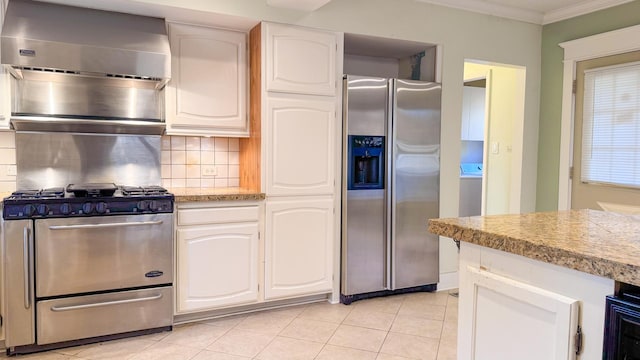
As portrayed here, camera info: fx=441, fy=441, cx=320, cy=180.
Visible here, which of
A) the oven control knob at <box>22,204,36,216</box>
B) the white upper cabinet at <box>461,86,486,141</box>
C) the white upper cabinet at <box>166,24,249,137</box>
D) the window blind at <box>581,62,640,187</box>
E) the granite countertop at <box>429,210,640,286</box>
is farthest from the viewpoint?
the white upper cabinet at <box>461,86,486,141</box>

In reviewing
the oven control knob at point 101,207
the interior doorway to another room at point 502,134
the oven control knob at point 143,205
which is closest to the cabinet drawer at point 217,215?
the oven control knob at point 143,205

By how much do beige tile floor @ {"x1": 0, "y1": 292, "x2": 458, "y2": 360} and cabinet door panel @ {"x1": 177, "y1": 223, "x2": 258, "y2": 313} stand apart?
0.59 feet

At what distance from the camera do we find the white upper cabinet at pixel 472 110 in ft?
18.5

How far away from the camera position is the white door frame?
3705 mm

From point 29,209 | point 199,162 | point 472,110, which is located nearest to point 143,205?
point 29,209

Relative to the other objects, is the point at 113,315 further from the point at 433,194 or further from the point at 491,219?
the point at 433,194

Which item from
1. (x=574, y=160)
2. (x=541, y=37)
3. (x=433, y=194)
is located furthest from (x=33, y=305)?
(x=541, y=37)

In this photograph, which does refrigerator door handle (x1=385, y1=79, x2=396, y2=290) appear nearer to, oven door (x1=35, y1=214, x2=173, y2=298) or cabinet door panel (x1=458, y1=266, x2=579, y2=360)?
oven door (x1=35, y1=214, x2=173, y2=298)

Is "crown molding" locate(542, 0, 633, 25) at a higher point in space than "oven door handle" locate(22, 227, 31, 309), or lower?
higher

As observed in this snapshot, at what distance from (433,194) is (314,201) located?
1.09 m

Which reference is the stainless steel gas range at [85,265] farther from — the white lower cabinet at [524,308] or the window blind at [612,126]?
the window blind at [612,126]

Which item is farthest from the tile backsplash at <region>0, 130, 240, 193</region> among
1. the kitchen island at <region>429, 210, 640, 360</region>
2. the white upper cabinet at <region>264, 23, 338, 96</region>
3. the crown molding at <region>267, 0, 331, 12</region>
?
the kitchen island at <region>429, 210, 640, 360</region>

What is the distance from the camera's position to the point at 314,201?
11.0 feet

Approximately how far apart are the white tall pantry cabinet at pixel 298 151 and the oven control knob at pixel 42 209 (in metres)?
1.34
